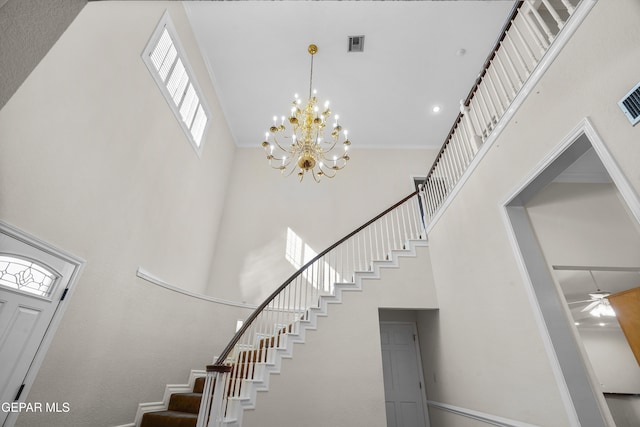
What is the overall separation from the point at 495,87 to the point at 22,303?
513 cm

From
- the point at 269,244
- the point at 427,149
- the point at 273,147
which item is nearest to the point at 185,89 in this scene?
the point at 273,147

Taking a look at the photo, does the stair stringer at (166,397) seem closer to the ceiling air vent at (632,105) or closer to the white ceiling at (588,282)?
the ceiling air vent at (632,105)

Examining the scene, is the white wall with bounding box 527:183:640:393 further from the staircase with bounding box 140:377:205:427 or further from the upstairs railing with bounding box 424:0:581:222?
the staircase with bounding box 140:377:205:427

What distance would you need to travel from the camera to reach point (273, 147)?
7.59m

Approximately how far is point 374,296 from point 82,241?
383 centimetres

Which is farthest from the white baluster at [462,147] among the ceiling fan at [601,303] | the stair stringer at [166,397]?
the stair stringer at [166,397]

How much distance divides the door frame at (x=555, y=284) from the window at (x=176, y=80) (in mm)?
4818

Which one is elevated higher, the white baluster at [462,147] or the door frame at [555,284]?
the white baluster at [462,147]

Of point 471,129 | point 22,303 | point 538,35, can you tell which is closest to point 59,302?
point 22,303

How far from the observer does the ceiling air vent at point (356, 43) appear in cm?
534

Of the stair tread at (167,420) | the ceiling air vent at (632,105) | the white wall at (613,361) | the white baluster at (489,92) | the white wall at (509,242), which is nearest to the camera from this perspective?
the ceiling air vent at (632,105)

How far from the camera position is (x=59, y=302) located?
105 inches

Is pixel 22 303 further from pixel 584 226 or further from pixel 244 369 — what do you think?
pixel 584 226

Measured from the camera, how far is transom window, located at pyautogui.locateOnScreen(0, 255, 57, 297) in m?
2.27
